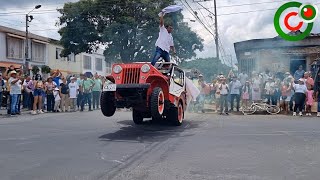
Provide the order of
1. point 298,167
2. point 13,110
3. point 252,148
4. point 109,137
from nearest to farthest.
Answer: point 298,167 < point 252,148 < point 109,137 < point 13,110

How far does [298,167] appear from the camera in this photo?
6559 millimetres

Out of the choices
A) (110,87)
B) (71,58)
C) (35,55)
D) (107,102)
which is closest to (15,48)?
(35,55)

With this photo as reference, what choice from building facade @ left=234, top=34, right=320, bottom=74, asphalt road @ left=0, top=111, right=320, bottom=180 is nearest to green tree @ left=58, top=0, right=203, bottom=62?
building facade @ left=234, top=34, right=320, bottom=74

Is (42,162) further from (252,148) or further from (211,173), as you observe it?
(252,148)

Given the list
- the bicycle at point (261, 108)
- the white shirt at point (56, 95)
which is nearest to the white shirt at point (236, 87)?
the bicycle at point (261, 108)

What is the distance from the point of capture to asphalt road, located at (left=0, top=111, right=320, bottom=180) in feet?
20.0

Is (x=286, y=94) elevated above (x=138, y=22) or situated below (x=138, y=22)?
below

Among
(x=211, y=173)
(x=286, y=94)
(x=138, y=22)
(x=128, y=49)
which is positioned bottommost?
(x=211, y=173)

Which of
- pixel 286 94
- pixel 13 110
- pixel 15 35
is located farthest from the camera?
pixel 15 35

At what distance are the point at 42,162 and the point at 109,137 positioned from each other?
294 cm

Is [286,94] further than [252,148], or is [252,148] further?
[286,94]

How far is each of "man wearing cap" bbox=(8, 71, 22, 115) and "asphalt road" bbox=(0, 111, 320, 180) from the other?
3.70m

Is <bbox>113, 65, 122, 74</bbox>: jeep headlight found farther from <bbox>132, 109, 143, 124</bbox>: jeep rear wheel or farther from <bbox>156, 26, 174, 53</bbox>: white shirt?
<bbox>132, 109, 143, 124</bbox>: jeep rear wheel

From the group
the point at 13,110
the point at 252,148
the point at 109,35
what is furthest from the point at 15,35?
the point at 252,148
